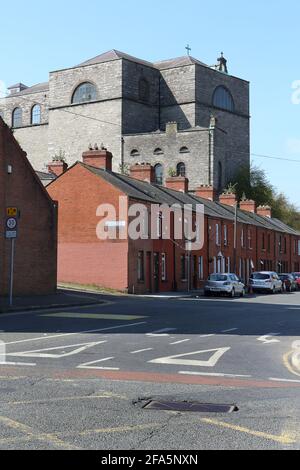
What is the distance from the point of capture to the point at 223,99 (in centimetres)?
8781

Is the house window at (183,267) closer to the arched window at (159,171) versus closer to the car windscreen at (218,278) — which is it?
the car windscreen at (218,278)

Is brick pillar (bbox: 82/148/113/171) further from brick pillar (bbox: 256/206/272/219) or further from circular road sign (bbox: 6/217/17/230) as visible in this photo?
brick pillar (bbox: 256/206/272/219)

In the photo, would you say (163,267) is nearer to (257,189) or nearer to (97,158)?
(97,158)

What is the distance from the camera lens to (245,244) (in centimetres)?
5734

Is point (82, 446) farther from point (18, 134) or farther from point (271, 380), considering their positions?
point (18, 134)

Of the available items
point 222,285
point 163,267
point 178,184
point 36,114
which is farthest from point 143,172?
point 36,114

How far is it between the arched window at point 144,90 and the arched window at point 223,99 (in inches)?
344

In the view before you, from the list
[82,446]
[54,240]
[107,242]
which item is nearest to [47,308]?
[54,240]

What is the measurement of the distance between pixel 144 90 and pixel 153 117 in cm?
355

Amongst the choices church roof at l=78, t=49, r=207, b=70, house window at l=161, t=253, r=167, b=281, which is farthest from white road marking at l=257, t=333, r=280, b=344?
church roof at l=78, t=49, r=207, b=70

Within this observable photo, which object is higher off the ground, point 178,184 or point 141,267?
Result: point 178,184

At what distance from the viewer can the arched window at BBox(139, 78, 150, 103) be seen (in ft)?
274

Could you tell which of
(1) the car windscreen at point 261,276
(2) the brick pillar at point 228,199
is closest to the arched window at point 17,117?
(2) the brick pillar at point 228,199
